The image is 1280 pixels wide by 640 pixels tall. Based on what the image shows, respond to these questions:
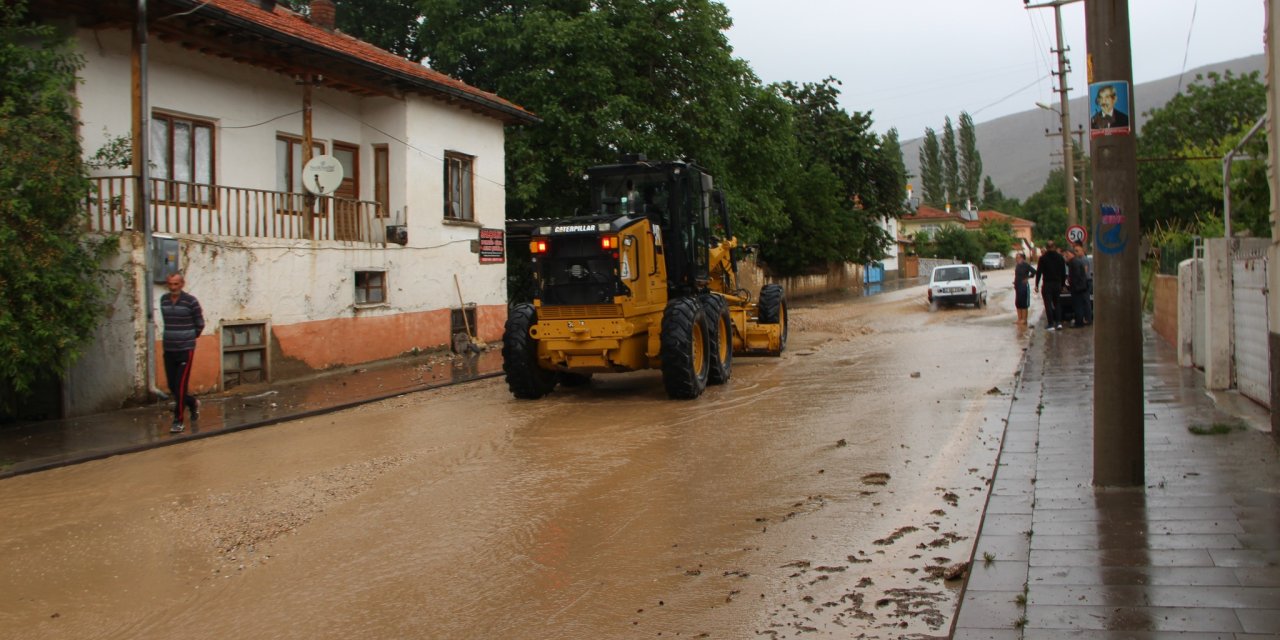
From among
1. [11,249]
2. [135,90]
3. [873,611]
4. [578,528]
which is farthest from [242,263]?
[873,611]

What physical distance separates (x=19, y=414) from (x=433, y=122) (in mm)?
10086

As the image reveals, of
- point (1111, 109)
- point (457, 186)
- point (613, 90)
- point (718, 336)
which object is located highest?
point (613, 90)

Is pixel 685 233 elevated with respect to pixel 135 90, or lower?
lower

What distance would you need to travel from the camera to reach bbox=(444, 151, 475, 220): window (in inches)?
845

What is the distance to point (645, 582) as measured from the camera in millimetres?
5441

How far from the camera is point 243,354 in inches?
613

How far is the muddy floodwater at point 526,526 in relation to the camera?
5020mm

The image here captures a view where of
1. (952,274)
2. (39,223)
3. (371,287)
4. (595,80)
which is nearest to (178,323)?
(39,223)

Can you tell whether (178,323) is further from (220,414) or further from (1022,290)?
(1022,290)

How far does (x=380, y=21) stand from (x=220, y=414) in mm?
22142

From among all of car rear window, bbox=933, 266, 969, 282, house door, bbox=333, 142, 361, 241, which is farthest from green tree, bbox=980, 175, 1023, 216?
house door, bbox=333, 142, 361, 241

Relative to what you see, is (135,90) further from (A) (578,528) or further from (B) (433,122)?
(A) (578,528)

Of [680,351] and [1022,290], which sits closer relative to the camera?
[680,351]

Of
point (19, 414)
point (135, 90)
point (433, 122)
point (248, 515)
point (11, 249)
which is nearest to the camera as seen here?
point (248, 515)
